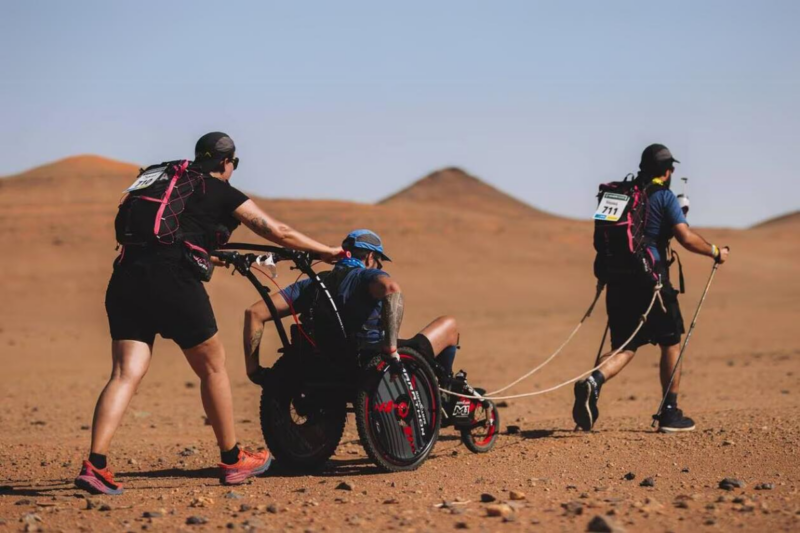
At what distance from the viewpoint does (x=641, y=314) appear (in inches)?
351

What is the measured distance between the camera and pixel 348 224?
1857 inches

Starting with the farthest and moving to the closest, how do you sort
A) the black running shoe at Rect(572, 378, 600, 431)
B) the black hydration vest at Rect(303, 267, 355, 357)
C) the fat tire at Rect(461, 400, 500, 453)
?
the black running shoe at Rect(572, 378, 600, 431) → the fat tire at Rect(461, 400, 500, 453) → the black hydration vest at Rect(303, 267, 355, 357)

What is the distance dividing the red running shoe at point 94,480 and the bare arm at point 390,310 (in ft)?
6.01

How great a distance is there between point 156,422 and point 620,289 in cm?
554

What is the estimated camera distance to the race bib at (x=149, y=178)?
20.8 feet

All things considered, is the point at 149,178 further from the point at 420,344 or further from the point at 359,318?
the point at 420,344

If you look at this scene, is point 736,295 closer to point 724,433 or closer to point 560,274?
point 560,274

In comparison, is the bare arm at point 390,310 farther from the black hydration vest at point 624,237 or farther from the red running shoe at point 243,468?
the black hydration vest at point 624,237

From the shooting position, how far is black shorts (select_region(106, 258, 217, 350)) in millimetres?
6246

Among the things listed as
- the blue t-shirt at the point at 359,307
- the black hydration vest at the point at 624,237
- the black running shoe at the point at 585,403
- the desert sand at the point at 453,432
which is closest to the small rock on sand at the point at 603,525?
the desert sand at the point at 453,432

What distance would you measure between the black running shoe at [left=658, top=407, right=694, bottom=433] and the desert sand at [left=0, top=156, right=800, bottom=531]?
0.72ft

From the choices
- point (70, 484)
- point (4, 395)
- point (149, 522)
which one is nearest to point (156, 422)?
point (4, 395)

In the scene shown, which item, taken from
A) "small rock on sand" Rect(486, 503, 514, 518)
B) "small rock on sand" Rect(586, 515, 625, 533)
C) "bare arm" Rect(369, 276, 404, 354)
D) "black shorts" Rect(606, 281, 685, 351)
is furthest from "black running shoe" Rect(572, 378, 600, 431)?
"small rock on sand" Rect(586, 515, 625, 533)

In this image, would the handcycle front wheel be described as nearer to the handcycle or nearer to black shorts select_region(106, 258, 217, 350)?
the handcycle
